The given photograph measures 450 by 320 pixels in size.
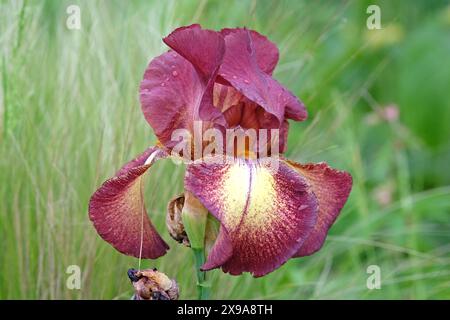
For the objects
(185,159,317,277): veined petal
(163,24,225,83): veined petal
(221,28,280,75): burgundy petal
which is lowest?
(185,159,317,277): veined petal

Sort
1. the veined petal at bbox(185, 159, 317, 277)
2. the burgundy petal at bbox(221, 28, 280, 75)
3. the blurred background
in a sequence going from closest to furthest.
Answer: the veined petal at bbox(185, 159, 317, 277) → the burgundy petal at bbox(221, 28, 280, 75) → the blurred background

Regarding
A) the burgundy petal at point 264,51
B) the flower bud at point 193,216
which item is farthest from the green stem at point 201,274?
the burgundy petal at point 264,51

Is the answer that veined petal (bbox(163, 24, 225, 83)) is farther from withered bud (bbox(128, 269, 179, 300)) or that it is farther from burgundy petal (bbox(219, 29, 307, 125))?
withered bud (bbox(128, 269, 179, 300))

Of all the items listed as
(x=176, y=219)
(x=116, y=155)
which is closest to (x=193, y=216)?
(x=176, y=219)

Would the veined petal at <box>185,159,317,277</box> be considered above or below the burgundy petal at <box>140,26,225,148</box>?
below

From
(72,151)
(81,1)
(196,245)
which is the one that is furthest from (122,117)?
(196,245)

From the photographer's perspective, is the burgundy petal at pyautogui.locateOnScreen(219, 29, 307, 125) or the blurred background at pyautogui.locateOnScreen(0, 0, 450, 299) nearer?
the burgundy petal at pyautogui.locateOnScreen(219, 29, 307, 125)

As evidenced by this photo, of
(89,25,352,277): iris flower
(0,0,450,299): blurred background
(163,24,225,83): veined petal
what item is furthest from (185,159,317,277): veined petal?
(0,0,450,299): blurred background
